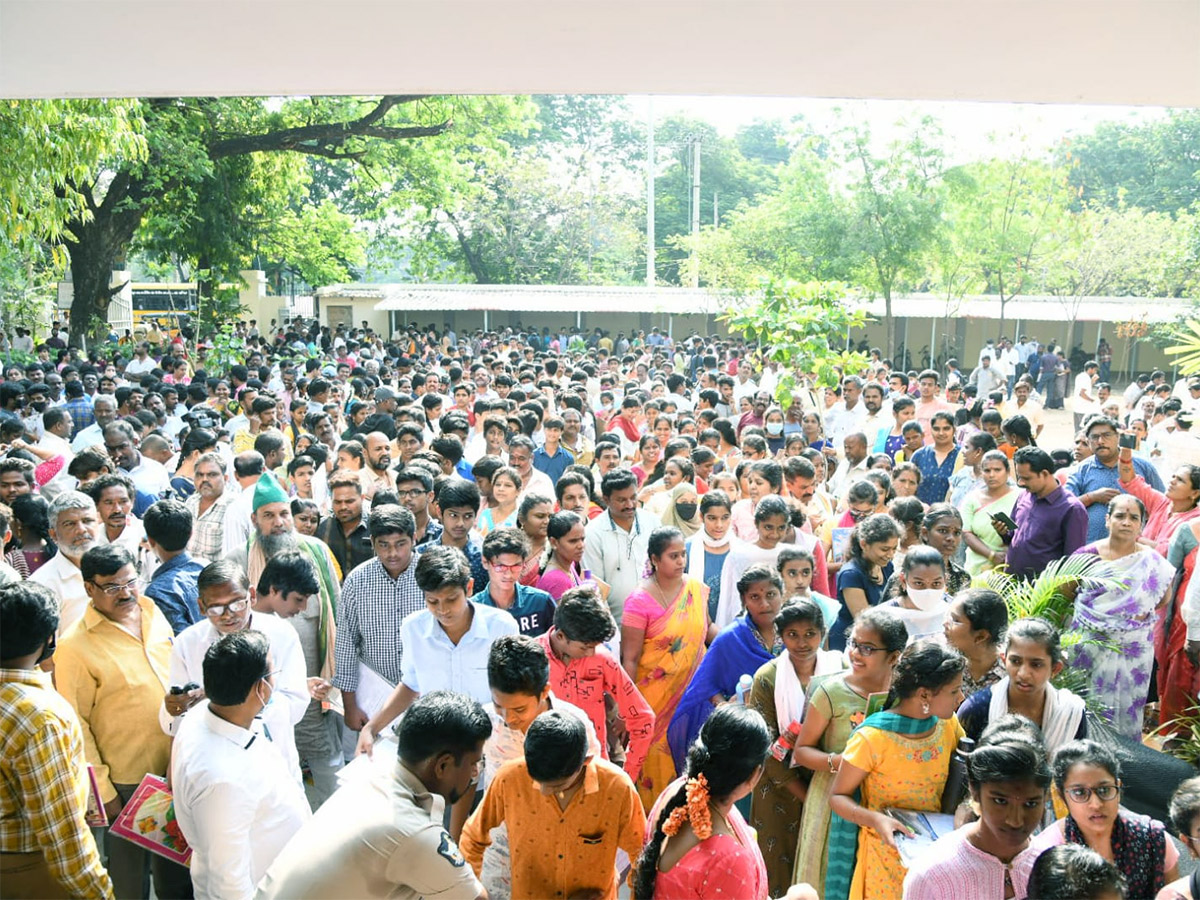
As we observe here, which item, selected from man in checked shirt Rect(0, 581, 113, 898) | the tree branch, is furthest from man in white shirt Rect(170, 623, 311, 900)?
the tree branch

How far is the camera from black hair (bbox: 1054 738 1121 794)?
2.95 metres

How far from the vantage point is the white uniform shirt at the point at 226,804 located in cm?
284

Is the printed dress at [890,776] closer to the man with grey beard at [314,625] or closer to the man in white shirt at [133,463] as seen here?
the man with grey beard at [314,625]

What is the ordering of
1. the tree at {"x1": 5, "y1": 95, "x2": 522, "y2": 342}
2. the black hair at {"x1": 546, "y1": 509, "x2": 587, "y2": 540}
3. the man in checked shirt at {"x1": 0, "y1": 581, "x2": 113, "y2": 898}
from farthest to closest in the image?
the tree at {"x1": 5, "y1": 95, "x2": 522, "y2": 342}
the black hair at {"x1": 546, "y1": 509, "x2": 587, "y2": 540}
the man in checked shirt at {"x1": 0, "y1": 581, "x2": 113, "y2": 898}

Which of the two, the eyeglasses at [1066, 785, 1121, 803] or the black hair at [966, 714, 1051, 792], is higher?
the black hair at [966, 714, 1051, 792]

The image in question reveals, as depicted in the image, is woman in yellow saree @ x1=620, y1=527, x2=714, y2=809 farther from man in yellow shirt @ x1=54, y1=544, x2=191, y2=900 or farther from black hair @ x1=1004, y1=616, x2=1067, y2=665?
man in yellow shirt @ x1=54, y1=544, x2=191, y2=900

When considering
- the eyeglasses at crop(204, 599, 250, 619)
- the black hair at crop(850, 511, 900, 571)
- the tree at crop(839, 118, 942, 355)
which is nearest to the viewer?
the eyeglasses at crop(204, 599, 250, 619)

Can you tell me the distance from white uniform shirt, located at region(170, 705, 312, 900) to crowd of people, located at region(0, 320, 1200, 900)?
0.01 m

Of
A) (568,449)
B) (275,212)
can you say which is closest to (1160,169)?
(275,212)

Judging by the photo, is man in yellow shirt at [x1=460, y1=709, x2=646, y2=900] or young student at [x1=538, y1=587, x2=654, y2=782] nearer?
man in yellow shirt at [x1=460, y1=709, x2=646, y2=900]

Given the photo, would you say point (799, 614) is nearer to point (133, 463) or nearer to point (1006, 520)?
point (1006, 520)

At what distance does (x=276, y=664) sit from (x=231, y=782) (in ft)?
2.52

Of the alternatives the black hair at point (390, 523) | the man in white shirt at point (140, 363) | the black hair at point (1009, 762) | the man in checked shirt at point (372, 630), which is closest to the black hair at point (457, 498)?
the black hair at point (390, 523)

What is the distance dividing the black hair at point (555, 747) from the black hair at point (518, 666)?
0.44 meters
